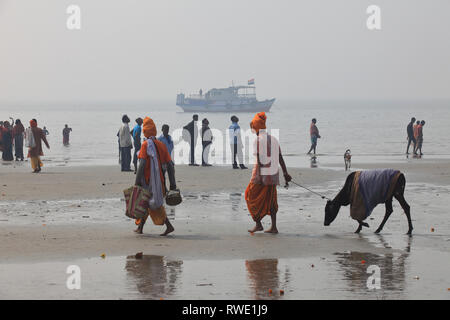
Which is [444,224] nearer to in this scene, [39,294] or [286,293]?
[286,293]

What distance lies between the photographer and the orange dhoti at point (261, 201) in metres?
11.7

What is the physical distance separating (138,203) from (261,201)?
6.06 ft

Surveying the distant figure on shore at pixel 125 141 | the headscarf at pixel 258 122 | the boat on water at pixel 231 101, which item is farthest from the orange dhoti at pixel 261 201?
the boat on water at pixel 231 101

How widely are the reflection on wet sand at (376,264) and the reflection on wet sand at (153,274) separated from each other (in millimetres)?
1855

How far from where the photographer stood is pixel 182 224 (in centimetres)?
1255

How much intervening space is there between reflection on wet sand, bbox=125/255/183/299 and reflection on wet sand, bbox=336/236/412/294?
1855 millimetres

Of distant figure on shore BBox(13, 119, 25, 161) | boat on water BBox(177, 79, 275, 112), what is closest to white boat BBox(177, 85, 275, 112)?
boat on water BBox(177, 79, 275, 112)

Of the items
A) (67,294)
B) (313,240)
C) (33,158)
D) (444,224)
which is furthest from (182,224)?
(33,158)

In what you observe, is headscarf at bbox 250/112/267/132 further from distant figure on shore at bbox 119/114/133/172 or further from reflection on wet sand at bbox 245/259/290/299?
distant figure on shore at bbox 119/114/133/172

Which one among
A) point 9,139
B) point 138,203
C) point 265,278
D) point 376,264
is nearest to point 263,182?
point 138,203

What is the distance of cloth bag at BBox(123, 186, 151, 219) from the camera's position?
1127cm

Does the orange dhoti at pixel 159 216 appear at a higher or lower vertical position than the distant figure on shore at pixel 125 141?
lower

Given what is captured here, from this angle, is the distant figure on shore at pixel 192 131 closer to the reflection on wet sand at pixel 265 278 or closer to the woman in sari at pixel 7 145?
the woman in sari at pixel 7 145
